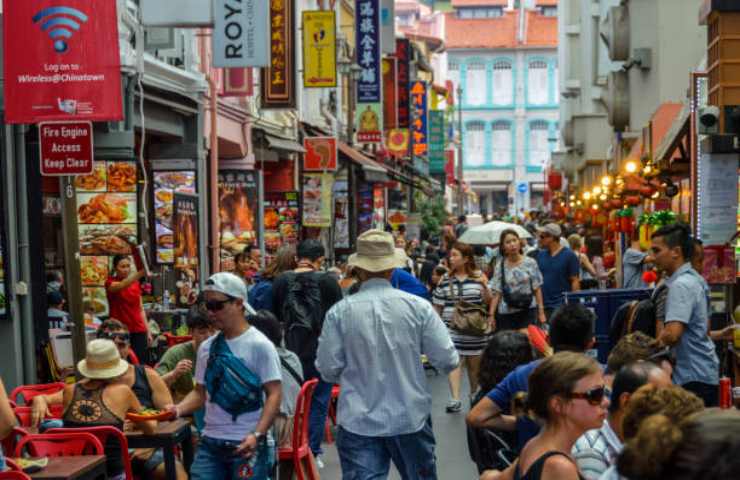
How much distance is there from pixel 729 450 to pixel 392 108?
37761 mm

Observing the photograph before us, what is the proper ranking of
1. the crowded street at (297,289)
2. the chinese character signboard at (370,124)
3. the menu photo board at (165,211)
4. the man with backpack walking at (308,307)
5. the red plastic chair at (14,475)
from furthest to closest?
1. the chinese character signboard at (370,124)
2. the menu photo board at (165,211)
3. the man with backpack walking at (308,307)
4. the crowded street at (297,289)
5. the red plastic chair at (14,475)

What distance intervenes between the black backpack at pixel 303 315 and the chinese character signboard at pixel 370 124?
24.8 meters

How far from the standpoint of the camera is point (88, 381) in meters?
8.04

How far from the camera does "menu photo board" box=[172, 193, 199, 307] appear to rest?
1650cm

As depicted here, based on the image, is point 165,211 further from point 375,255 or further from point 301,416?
point 375,255

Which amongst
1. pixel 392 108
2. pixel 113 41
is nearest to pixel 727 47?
pixel 113 41

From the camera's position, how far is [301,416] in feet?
28.0

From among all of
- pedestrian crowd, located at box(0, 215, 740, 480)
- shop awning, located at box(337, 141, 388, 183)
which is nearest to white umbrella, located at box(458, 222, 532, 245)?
shop awning, located at box(337, 141, 388, 183)

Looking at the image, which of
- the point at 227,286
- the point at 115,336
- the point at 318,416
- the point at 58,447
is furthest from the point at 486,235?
the point at 227,286

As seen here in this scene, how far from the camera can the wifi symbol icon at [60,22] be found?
1094cm

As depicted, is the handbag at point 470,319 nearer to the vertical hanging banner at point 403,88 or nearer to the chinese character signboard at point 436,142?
the vertical hanging banner at point 403,88

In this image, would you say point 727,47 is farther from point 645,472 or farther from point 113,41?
point 645,472

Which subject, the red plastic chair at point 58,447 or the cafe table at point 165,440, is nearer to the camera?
the red plastic chair at point 58,447

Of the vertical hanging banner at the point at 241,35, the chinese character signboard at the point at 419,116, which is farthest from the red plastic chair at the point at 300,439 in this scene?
the chinese character signboard at the point at 419,116
